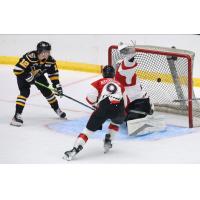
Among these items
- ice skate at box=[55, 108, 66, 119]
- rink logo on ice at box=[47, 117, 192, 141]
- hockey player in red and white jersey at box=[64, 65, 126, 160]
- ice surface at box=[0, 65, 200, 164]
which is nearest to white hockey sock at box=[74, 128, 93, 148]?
hockey player in red and white jersey at box=[64, 65, 126, 160]

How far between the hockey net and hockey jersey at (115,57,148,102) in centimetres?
33

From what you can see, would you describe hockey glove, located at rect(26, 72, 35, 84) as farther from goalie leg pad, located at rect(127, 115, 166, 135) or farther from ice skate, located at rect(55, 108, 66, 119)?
goalie leg pad, located at rect(127, 115, 166, 135)

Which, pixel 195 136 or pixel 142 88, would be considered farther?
pixel 142 88

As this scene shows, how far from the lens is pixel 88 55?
8094 millimetres

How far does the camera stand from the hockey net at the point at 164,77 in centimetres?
625

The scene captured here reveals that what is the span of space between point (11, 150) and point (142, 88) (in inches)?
51.3

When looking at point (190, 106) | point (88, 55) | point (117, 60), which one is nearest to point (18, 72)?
point (117, 60)

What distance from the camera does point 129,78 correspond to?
5.93 m

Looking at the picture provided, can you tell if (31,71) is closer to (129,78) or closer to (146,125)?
(129,78)

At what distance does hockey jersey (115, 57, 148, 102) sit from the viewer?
19.4ft

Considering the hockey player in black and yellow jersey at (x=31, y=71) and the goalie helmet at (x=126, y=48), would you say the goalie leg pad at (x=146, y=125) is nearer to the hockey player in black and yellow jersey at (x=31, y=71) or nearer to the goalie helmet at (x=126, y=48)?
the goalie helmet at (x=126, y=48)

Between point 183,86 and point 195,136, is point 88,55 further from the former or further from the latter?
point 195,136

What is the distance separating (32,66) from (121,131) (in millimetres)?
788

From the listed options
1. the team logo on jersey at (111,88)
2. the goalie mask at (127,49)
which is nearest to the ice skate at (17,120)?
the goalie mask at (127,49)
